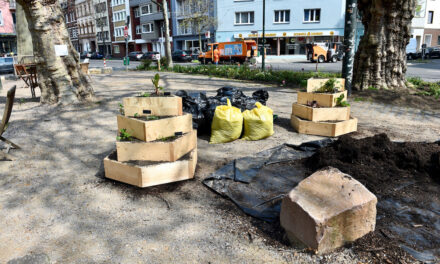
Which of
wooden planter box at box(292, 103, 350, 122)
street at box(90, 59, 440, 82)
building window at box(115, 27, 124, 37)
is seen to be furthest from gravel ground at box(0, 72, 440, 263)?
building window at box(115, 27, 124, 37)

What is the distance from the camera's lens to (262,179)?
3.98 meters

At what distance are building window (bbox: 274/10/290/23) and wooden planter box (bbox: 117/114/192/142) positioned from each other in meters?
40.2

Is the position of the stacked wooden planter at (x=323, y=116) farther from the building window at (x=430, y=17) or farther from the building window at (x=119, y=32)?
the building window at (x=119, y=32)

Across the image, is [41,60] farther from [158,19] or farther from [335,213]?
[158,19]

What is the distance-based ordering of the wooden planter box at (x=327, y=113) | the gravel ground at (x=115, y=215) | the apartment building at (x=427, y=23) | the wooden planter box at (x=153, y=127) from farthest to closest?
the apartment building at (x=427, y=23) < the wooden planter box at (x=327, y=113) < the wooden planter box at (x=153, y=127) < the gravel ground at (x=115, y=215)

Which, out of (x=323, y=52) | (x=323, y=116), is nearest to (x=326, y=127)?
(x=323, y=116)

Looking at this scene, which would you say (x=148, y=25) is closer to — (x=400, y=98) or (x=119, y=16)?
(x=119, y=16)

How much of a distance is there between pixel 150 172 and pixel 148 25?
5414cm

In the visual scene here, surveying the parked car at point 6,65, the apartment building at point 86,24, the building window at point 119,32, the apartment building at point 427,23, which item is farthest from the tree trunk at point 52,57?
the apartment building at point 86,24

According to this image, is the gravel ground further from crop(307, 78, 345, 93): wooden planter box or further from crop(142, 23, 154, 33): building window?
crop(142, 23, 154, 33): building window

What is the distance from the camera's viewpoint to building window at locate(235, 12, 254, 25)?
139ft

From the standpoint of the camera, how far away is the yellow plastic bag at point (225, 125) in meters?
5.43

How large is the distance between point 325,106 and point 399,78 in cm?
571

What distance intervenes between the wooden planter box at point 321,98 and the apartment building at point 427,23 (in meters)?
45.8
